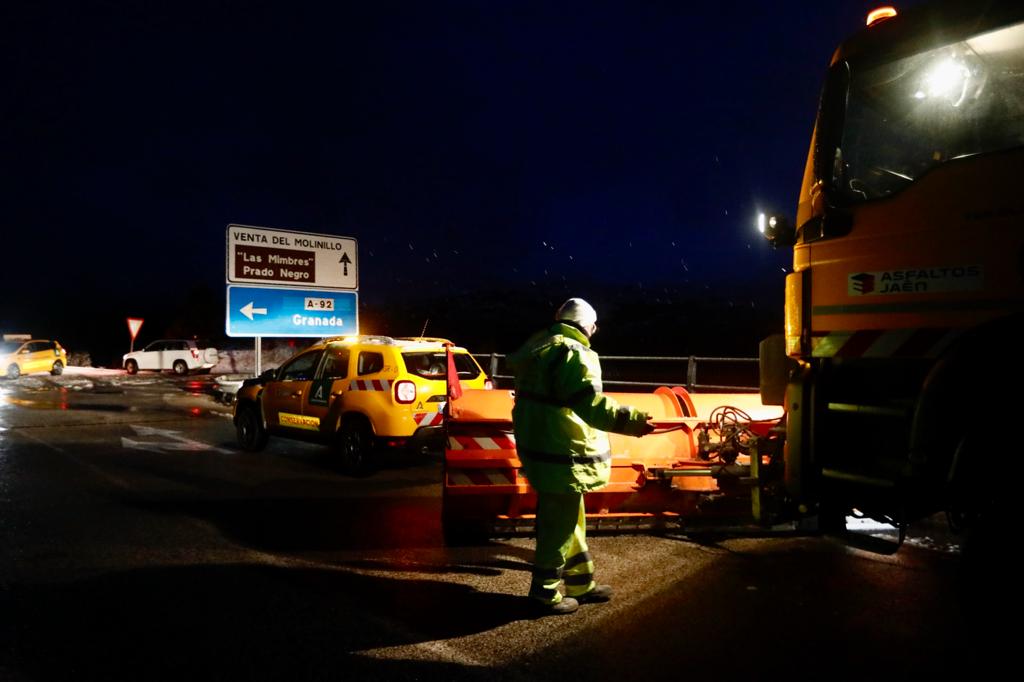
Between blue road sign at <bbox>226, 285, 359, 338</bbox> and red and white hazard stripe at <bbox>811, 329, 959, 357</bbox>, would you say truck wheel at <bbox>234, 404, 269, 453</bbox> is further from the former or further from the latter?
red and white hazard stripe at <bbox>811, 329, 959, 357</bbox>

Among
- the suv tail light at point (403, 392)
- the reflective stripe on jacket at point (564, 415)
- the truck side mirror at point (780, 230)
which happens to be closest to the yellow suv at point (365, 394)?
the suv tail light at point (403, 392)

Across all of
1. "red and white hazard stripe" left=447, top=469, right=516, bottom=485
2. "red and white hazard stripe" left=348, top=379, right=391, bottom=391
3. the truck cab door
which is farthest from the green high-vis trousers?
the truck cab door

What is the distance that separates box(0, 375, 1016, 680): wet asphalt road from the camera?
3703mm

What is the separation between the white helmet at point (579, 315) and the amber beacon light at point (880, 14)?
2143 millimetres

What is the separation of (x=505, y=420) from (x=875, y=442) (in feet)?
9.72

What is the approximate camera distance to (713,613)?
4395mm

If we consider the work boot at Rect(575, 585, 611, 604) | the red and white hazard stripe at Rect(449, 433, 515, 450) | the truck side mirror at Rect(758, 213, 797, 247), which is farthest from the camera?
the red and white hazard stripe at Rect(449, 433, 515, 450)

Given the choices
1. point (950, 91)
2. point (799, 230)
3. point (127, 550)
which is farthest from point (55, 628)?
point (950, 91)

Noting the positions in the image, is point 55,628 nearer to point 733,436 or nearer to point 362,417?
point 733,436

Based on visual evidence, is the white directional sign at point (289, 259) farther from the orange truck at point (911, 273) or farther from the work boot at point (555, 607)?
the orange truck at point (911, 273)

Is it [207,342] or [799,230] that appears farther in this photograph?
[207,342]

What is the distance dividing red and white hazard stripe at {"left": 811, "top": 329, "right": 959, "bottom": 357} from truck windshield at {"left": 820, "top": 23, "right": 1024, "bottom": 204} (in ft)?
2.32

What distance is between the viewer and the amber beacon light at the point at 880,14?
153 inches

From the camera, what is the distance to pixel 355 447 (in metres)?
9.22
